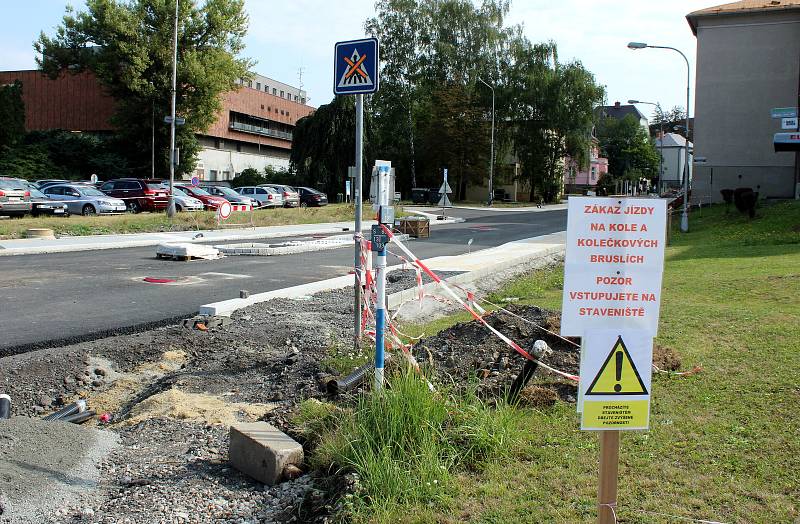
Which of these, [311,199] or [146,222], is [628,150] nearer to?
[311,199]

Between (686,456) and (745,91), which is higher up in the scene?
(745,91)

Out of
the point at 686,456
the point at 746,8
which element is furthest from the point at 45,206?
the point at 746,8

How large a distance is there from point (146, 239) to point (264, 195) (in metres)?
23.7

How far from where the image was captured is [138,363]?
8477mm

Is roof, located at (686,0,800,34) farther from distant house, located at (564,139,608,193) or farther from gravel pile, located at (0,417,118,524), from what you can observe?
gravel pile, located at (0,417,118,524)

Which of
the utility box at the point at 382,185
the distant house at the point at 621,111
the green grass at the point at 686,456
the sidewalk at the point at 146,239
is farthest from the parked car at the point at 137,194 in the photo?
the distant house at the point at 621,111

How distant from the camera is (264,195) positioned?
4806 cm

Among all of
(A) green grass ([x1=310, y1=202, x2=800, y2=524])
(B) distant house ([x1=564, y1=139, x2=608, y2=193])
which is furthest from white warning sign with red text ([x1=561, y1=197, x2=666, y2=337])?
(B) distant house ([x1=564, y1=139, x2=608, y2=193])

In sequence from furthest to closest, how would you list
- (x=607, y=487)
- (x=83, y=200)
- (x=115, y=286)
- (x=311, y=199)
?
(x=311, y=199)
(x=83, y=200)
(x=115, y=286)
(x=607, y=487)

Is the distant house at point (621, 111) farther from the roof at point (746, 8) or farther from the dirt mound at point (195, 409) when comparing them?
the dirt mound at point (195, 409)

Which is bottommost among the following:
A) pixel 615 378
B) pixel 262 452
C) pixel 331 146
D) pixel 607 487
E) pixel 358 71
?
pixel 262 452

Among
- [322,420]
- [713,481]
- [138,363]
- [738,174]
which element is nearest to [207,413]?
[322,420]

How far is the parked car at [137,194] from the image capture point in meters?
38.9

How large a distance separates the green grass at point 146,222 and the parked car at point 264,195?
7051 mm
